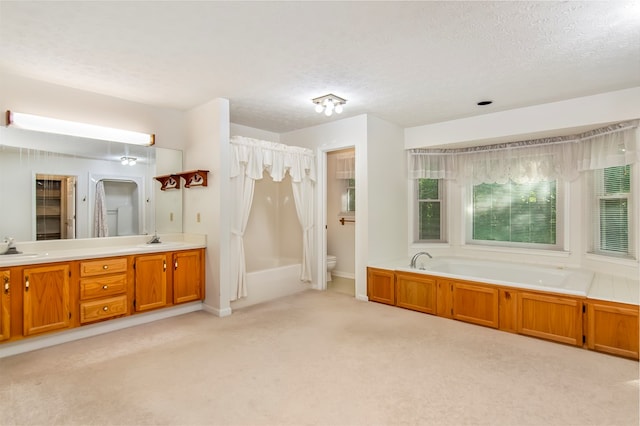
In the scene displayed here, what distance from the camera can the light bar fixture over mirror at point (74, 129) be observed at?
10.4ft

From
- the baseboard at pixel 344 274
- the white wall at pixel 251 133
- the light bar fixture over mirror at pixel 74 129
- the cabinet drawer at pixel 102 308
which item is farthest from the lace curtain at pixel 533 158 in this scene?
the cabinet drawer at pixel 102 308

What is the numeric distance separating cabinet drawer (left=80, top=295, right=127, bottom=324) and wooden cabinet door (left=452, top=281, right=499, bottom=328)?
11.7 feet

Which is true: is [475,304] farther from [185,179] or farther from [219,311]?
[185,179]

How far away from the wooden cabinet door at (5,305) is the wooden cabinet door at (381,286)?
3680 mm

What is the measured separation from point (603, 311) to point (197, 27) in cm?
404

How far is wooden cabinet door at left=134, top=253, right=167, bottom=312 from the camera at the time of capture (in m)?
3.49

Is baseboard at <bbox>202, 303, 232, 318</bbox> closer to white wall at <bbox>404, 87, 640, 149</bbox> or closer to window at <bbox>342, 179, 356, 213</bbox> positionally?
window at <bbox>342, 179, 356, 213</bbox>

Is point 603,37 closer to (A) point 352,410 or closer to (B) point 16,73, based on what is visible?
(A) point 352,410

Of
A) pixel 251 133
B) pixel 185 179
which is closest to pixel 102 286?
pixel 185 179

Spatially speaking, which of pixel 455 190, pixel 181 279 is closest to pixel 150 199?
pixel 181 279

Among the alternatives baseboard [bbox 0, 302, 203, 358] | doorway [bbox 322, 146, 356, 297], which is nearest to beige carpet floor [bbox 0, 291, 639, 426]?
baseboard [bbox 0, 302, 203, 358]

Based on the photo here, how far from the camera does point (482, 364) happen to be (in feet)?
8.70

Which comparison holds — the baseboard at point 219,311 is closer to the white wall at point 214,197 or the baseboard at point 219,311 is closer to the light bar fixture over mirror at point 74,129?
the white wall at point 214,197

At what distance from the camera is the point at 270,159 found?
4.44 m
